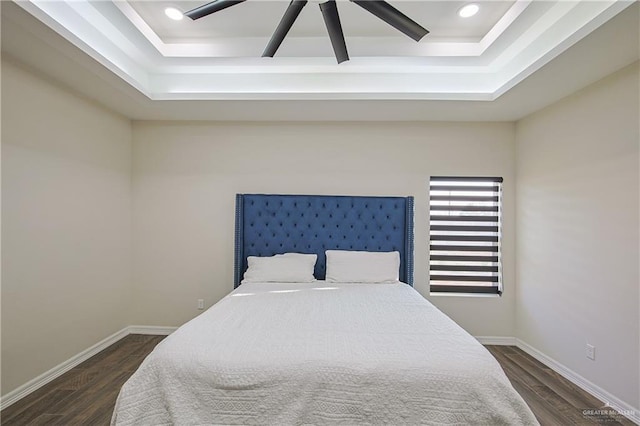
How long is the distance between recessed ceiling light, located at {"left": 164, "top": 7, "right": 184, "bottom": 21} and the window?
2982mm

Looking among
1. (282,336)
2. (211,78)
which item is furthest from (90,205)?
(282,336)

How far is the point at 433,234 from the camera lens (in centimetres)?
360

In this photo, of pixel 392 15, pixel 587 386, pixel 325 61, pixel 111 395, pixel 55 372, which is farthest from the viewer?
pixel 325 61

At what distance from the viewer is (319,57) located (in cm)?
283

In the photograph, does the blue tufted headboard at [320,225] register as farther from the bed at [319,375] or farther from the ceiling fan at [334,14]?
the ceiling fan at [334,14]

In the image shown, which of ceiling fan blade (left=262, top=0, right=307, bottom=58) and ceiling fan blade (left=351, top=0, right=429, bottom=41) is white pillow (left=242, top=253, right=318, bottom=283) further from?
ceiling fan blade (left=351, top=0, right=429, bottom=41)

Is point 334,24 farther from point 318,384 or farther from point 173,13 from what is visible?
point 318,384

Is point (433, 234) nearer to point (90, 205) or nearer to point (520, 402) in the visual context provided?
point (520, 402)

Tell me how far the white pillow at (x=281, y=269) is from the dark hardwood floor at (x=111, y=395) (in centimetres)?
139

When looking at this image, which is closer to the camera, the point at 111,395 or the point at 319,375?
the point at 319,375

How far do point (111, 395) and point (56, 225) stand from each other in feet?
4.98

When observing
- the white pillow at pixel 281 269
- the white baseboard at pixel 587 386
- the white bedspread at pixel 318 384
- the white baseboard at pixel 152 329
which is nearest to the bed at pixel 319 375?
the white bedspread at pixel 318 384

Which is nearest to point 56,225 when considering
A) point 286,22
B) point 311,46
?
point 286,22

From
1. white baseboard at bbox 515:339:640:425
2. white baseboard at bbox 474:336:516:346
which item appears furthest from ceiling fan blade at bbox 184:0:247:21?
white baseboard at bbox 474:336:516:346
